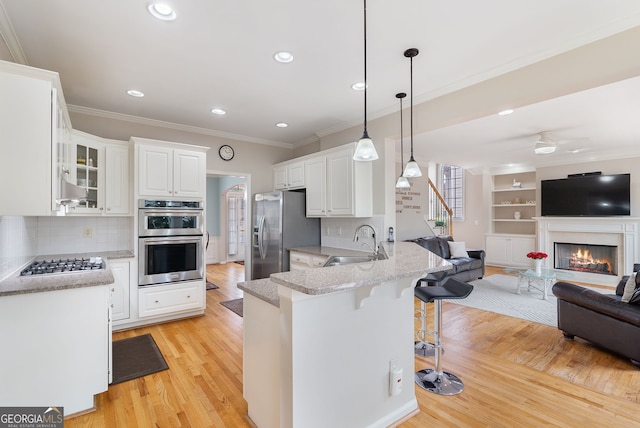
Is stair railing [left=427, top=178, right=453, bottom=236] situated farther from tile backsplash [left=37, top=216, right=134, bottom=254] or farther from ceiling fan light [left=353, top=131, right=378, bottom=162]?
tile backsplash [left=37, top=216, right=134, bottom=254]

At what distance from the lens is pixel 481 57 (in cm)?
251

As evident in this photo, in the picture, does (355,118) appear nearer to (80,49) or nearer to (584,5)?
(584,5)

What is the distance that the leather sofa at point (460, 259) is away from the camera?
5680mm

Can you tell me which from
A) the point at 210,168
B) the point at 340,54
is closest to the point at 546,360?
the point at 340,54

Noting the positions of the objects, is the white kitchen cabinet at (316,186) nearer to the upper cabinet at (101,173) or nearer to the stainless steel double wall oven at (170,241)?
the stainless steel double wall oven at (170,241)

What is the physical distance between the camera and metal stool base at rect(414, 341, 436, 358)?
2.91 metres

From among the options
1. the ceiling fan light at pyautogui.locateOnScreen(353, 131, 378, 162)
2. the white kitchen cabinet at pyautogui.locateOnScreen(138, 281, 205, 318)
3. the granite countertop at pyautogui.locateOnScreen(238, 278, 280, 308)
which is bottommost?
the white kitchen cabinet at pyautogui.locateOnScreen(138, 281, 205, 318)

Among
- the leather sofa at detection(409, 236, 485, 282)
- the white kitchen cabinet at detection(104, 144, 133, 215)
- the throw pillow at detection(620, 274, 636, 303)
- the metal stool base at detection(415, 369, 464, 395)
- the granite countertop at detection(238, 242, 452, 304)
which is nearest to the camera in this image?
the granite countertop at detection(238, 242, 452, 304)

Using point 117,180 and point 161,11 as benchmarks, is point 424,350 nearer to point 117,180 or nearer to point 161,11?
point 161,11

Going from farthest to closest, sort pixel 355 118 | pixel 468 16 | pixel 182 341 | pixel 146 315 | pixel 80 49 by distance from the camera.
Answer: pixel 355 118, pixel 146 315, pixel 182 341, pixel 80 49, pixel 468 16

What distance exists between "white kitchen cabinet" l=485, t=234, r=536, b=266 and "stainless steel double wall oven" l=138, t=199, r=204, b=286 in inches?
290

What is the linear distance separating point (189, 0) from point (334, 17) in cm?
93
